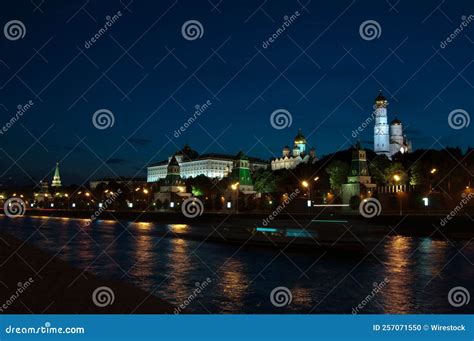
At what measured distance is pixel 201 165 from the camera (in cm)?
16375

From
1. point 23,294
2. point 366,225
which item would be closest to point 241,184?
point 366,225

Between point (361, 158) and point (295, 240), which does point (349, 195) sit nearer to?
point (361, 158)

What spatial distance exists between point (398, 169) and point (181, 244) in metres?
52.2

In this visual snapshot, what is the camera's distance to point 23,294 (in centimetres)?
1139
